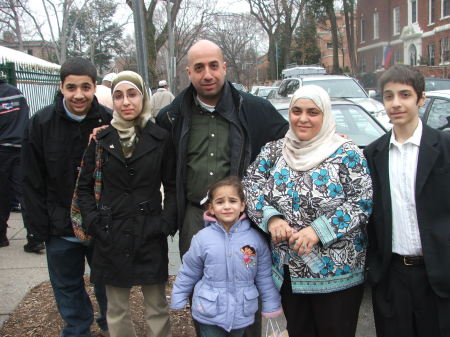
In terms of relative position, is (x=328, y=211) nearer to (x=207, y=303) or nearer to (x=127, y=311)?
(x=207, y=303)

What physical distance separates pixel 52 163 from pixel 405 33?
42878mm

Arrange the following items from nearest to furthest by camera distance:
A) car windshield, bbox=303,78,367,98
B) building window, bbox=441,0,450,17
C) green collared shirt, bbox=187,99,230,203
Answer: green collared shirt, bbox=187,99,230,203, car windshield, bbox=303,78,367,98, building window, bbox=441,0,450,17

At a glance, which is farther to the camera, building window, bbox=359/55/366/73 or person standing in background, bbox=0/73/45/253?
building window, bbox=359/55/366/73

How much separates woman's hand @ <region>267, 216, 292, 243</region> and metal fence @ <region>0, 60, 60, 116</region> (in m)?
7.13

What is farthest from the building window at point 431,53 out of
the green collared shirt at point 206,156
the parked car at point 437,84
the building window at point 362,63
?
the green collared shirt at point 206,156

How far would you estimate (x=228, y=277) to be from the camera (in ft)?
8.92

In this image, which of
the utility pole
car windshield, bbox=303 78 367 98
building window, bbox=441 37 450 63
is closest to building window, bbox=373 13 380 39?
building window, bbox=441 37 450 63

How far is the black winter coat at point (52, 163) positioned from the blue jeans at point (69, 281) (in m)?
0.11

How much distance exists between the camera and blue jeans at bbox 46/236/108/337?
3.17 m

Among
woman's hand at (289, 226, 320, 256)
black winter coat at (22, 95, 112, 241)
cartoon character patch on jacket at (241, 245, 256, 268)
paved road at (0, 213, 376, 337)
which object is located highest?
black winter coat at (22, 95, 112, 241)

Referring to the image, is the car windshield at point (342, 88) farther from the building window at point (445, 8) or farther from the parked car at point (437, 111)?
the building window at point (445, 8)

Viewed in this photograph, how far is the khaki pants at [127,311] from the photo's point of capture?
10.1 feet

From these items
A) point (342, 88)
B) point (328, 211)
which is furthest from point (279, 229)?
point (342, 88)

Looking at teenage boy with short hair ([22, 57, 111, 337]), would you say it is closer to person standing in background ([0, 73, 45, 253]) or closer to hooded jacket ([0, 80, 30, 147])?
person standing in background ([0, 73, 45, 253])
